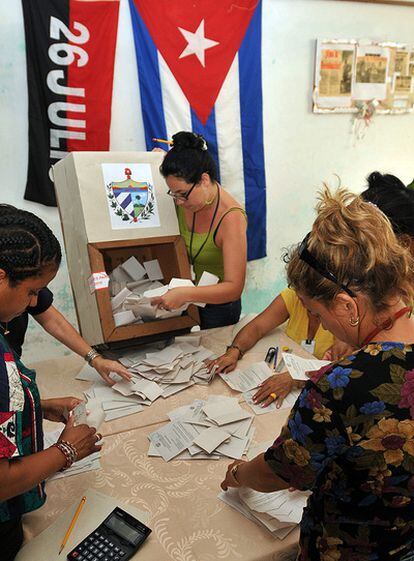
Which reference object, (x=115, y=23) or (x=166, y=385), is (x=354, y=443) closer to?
(x=166, y=385)

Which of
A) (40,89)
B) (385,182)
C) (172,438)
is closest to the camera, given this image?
(172,438)

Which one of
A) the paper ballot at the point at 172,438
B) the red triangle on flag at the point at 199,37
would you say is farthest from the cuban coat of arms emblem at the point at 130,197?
the red triangle on flag at the point at 199,37

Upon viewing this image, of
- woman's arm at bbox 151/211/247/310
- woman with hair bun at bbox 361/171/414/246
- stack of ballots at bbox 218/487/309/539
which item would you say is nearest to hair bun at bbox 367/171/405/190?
woman with hair bun at bbox 361/171/414/246

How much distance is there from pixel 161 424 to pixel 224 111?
7.83 feet

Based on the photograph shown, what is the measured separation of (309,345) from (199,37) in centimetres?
219

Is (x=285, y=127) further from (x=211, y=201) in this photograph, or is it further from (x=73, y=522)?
(x=73, y=522)

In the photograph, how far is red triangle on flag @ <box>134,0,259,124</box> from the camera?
2.74 meters

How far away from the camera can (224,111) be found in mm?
3078

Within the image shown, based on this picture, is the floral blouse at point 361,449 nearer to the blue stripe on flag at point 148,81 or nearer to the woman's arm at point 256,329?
the woman's arm at point 256,329

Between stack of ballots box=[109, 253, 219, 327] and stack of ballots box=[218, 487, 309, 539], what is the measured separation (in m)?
0.81

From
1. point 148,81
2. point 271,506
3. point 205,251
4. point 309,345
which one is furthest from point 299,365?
point 148,81

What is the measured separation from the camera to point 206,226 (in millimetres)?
2041

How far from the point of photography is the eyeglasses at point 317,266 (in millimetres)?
850

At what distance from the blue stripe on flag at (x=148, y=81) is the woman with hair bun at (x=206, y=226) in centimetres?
102
